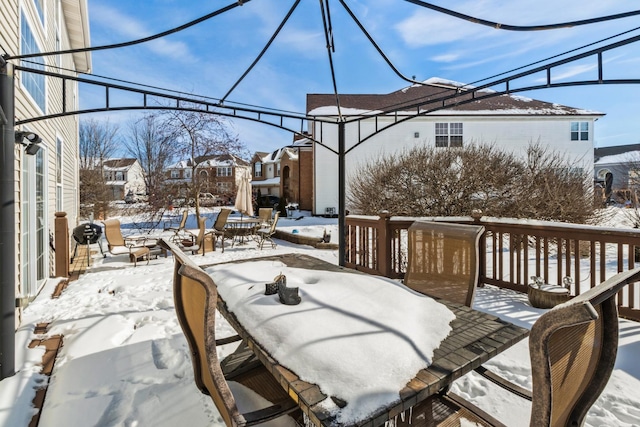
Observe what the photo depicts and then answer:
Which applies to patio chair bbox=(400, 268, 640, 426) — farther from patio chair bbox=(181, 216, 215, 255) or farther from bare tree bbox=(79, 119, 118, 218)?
bare tree bbox=(79, 119, 118, 218)

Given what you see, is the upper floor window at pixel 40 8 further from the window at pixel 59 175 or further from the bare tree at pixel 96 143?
the bare tree at pixel 96 143

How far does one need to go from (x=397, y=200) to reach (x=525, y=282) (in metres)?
5.39

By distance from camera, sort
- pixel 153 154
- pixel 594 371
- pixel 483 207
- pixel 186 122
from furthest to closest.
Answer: pixel 153 154, pixel 186 122, pixel 483 207, pixel 594 371

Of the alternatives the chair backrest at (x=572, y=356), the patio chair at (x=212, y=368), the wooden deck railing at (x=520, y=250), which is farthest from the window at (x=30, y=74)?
the chair backrest at (x=572, y=356)

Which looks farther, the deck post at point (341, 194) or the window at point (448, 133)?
the window at point (448, 133)

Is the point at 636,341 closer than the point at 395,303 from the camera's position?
No

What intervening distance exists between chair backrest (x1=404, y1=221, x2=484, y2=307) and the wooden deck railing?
2.08m

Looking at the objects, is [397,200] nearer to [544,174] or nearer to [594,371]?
[544,174]

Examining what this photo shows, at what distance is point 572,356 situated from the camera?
1021 millimetres

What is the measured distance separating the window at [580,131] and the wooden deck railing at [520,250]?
Result: 597 inches

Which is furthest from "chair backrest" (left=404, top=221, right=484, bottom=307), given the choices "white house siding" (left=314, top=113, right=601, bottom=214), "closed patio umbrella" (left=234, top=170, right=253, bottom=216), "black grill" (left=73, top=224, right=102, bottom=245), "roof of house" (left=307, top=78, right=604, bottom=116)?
"white house siding" (left=314, top=113, right=601, bottom=214)

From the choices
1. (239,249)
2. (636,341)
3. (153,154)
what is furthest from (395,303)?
(153,154)

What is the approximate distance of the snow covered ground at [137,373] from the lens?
2.19 meters

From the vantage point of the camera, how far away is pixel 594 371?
3.46 ft
